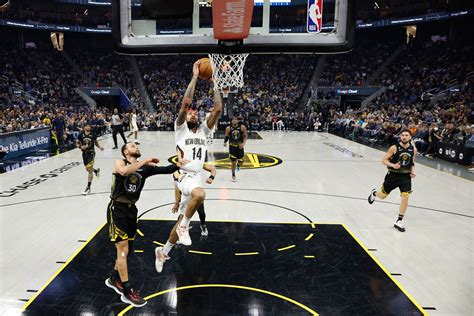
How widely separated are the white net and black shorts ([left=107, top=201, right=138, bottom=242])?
272 centimetres

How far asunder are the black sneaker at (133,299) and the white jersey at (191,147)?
1.66 m

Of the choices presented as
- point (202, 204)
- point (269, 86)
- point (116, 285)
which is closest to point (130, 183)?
point (116, 285)

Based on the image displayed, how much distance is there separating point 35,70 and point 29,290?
31.1m

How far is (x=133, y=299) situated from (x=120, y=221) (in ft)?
2.67

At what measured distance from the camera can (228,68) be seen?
6.64 metres

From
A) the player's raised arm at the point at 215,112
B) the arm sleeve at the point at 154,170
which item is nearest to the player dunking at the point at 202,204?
the player's raised arm at the point at 215,112

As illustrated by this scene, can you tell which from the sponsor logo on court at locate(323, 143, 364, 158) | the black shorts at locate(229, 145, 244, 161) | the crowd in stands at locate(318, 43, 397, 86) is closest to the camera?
the black shorts at locate(229, 145, 244, 161)

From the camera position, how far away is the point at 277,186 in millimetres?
9375

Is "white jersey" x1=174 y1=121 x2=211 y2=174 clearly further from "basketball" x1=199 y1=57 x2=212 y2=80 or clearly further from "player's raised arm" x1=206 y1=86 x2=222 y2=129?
"basketball" x1=199 y1=57 x2=212 y2=80

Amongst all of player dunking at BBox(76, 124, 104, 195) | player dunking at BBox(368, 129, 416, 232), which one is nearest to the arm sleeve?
player dunking at BBox(368, 129, 416, 232)

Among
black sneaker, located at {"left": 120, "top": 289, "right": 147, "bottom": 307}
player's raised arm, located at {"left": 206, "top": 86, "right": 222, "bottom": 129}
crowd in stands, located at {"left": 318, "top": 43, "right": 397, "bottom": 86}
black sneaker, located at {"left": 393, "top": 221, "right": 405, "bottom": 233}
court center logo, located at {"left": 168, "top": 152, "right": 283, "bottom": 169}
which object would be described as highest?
crowd in stands, located at {"left": 318, "top": 43, "right": 397, "bottom": 86}

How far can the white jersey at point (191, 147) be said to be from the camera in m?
4.81

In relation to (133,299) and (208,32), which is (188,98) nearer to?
(208,32)

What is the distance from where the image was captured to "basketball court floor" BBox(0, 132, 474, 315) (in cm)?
403
